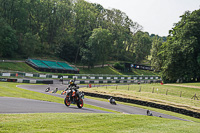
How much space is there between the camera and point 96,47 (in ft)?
280

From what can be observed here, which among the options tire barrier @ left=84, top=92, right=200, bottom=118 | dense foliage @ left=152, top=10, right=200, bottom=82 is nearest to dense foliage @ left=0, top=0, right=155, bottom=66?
dense foliage @ left=152, top=10, right=200, bottom=82

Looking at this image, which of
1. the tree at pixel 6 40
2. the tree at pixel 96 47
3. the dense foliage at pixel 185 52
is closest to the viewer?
the dense foliage at pixel 185 52

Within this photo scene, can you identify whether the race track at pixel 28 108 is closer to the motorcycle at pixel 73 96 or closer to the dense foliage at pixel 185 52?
the motorcycle at pixel 73 96

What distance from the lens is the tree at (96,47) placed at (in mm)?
82562

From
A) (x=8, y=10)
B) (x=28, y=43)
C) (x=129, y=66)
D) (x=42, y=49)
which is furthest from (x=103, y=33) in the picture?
(x=8, y=10)

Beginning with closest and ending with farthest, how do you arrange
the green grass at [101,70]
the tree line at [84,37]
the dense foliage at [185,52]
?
the dense foliage at [185,52] → the tree line at [84,37] → the green grass at [101,70]

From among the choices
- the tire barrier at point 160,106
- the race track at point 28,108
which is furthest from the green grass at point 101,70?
the race track at point 28,108

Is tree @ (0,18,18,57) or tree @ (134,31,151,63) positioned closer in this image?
tree @ (0,18,18,57)

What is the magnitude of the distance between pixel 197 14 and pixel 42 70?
149 ft

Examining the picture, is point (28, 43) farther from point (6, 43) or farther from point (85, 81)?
point (85, 81)

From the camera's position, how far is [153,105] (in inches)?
1103

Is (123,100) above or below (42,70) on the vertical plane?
below

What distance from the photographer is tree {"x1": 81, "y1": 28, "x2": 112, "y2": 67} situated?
271 feet

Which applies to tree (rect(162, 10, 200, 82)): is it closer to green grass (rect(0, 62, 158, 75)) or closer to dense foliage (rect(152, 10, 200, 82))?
dense foliage (rect(152, 10, 200, 82))
